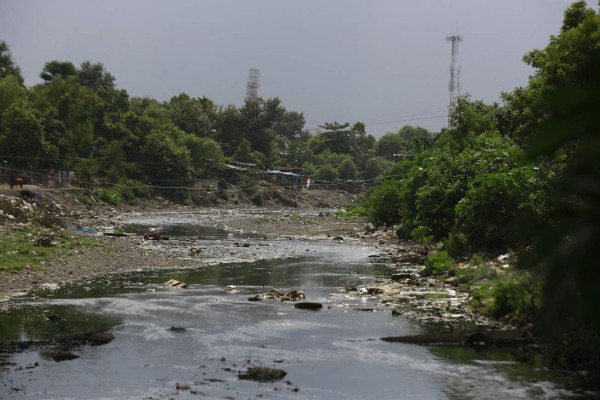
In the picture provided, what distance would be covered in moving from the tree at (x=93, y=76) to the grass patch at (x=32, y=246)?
255ft

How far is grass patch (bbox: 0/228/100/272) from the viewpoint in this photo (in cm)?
2334

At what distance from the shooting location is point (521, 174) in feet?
79.6

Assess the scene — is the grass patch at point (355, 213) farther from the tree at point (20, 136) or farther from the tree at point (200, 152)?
the tree at point (20, 136)

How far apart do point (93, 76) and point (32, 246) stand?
84.9 metres

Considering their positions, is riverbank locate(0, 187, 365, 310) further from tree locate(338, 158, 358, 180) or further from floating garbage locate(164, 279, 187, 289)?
tree locate(338, 158, 358, 180)

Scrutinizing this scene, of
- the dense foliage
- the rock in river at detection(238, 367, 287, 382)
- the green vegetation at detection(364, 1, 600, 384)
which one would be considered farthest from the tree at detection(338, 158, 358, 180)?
the rock in river at detection(238, 367, 287, 382)

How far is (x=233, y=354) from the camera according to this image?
1340 cm

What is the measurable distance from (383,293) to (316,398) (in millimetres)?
10299

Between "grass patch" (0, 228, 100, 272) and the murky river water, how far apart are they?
10.9 feet

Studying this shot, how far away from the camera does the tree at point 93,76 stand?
10575cm

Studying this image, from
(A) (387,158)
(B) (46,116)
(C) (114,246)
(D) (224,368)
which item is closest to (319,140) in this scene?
(A) (387,158)

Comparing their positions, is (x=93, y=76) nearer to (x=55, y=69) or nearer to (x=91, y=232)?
(x=55, y=69)

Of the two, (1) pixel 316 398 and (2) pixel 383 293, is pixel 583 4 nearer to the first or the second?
(2) pixel 383 293

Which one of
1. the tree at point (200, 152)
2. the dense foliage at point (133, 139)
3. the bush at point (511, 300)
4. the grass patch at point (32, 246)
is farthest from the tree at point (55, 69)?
the bush at point (511, 300)
